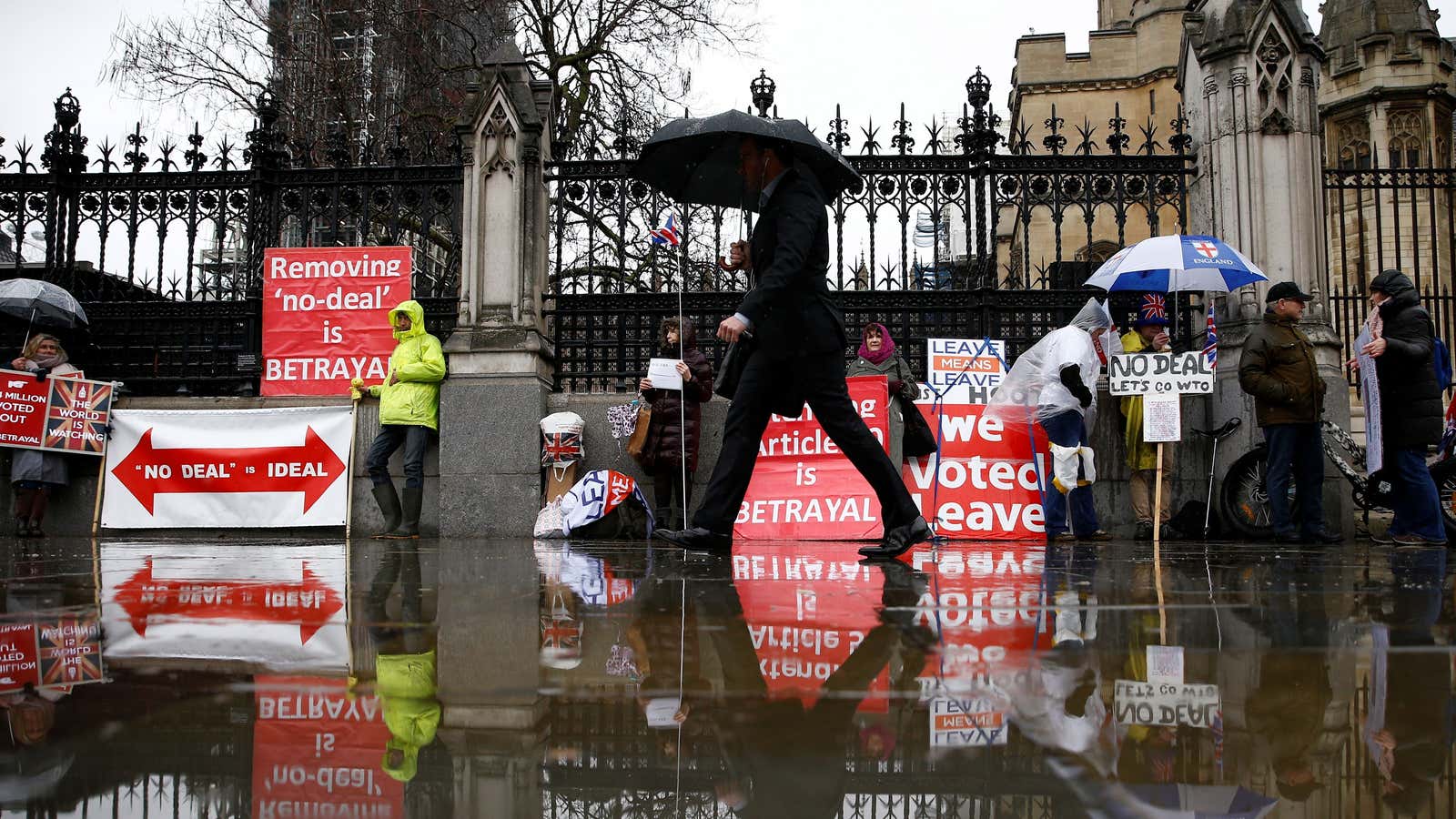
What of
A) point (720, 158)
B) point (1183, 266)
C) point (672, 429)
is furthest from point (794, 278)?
point (1183, 266)

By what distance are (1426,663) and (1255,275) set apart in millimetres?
8049

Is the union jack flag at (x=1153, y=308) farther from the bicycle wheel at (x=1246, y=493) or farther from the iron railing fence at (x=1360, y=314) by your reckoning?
the iron railing fence at (x=1360, y=314)

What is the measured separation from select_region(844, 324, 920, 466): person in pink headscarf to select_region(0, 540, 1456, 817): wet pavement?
563 cm

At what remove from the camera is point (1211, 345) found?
9.62 m

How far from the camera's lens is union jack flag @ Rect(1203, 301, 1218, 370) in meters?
9.54

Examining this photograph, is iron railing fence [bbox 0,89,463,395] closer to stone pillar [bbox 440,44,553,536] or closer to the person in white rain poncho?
stone pillar [bbox 440,44,553,536]

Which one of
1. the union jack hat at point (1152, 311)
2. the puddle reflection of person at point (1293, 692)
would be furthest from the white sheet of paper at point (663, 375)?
the puddle reflection of person at point (1293, 692)

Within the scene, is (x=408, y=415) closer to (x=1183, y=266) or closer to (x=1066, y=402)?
(x=1066, y=402)

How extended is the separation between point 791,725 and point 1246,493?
29.9 ft

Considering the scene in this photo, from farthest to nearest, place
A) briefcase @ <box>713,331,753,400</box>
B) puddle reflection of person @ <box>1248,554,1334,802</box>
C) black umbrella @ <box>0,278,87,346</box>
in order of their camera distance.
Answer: black umbrella @ <box>0,278,87,346</box>
briefcase @ <box>713,331,753,400</box>
puddle reflection of person @ <box>1248,554,1334,802</box>

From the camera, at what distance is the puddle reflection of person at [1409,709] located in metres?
1.62

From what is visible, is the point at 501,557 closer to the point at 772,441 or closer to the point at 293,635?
the point at 293,635

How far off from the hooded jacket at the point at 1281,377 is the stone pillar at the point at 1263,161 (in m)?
1.43

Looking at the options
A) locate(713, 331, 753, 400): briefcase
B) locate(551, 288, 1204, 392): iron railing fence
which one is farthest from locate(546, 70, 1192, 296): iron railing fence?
locate(713, 331, 753, 400): briefcase
